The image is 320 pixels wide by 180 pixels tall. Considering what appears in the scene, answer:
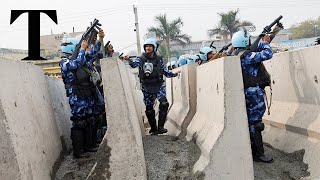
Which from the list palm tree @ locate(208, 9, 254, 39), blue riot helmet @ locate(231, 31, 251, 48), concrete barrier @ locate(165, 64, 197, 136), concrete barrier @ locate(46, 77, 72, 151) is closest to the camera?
blue riot helmet @ locate(231, 31, 251, 48)

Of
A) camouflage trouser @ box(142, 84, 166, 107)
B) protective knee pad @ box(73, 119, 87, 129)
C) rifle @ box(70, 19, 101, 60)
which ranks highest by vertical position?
rifle @ box(70, 19, 101, 60)

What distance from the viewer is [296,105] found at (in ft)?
20.0

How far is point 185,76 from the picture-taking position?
7812 mm

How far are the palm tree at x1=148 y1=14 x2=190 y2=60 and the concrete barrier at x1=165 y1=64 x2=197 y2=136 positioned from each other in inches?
1428

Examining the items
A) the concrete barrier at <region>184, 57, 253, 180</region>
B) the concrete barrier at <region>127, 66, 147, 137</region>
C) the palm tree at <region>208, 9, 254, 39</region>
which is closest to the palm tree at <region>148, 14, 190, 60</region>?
the palm tree at <region>208, 9, 254, 39</region>

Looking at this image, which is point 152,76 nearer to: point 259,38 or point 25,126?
point 259,38

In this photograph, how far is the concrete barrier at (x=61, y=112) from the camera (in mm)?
6727

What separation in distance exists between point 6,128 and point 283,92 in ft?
13.7

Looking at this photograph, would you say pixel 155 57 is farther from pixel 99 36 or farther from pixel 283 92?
pixel 283 92

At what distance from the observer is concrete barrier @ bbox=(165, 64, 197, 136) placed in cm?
744

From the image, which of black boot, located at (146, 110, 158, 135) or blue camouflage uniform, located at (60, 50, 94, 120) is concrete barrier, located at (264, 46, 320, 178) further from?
blue camouflage uniform, located at (60, 50, 94, 120)

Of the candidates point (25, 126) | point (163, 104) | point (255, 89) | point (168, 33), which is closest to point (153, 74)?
point (163, 104)

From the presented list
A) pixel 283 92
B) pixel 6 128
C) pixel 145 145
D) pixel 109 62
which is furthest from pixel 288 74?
pixel 6 128

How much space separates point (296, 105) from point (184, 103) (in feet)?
8.22
